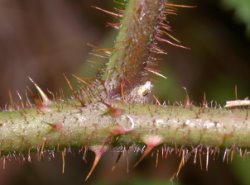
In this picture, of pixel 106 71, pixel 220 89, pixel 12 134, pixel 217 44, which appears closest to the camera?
pixel 12 134

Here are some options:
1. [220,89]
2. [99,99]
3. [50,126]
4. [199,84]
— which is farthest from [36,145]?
[199,84]

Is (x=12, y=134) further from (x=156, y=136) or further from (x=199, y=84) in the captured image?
(x=199, y=84)

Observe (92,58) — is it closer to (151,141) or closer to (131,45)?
(131,45)

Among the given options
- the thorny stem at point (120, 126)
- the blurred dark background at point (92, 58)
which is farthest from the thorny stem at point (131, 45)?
the blurred dark background at point (92, 58)

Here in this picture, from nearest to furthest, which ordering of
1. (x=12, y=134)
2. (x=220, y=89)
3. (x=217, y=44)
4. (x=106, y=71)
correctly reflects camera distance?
1. (x=12, y=134)
2. (x=106, y=71)
3. (x=220, y=89)
4. (x=217, y=44)

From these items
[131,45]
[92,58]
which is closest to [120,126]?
[131,45]

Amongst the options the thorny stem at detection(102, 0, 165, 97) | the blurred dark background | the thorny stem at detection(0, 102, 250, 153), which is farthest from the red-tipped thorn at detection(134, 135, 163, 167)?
the blurred dark background
